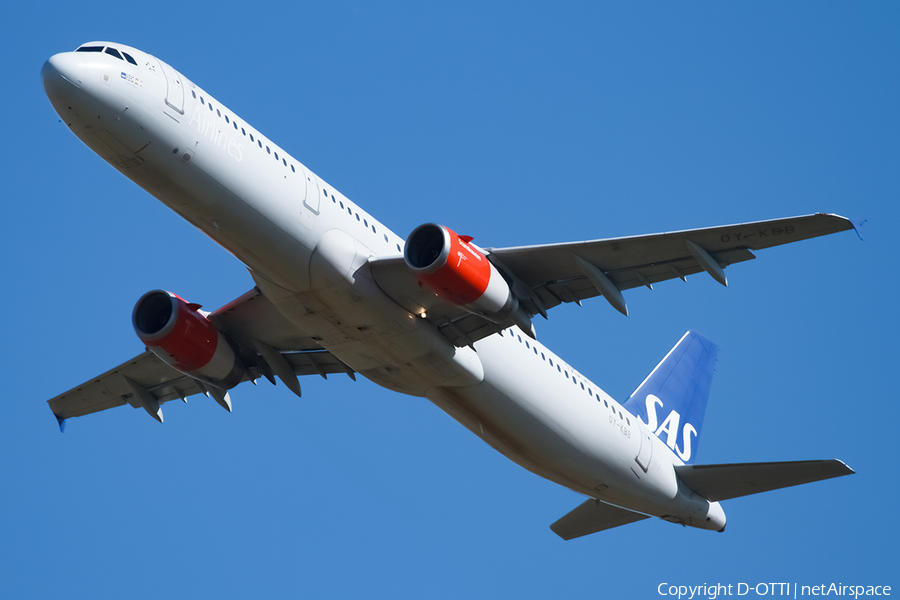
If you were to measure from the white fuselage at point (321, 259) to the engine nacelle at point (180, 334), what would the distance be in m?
3.31

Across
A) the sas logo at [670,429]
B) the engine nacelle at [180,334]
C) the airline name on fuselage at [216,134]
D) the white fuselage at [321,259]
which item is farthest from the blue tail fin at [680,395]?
the airline name on fuselage at [216,134]

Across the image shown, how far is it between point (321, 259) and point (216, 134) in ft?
10.3

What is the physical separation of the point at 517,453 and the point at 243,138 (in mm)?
10081

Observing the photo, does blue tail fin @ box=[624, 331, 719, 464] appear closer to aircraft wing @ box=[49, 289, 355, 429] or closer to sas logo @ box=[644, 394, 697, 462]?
sas logo @ box=[644, 394, 697, 462]

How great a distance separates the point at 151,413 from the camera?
2711cm

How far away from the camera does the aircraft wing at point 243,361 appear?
2408cm

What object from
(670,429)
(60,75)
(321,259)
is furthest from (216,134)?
(670,429)

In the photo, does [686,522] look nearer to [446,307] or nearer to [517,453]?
[517,453]

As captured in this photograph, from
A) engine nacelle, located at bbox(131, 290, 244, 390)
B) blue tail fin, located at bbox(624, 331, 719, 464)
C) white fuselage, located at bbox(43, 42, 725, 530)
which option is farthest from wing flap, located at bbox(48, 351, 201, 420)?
blue tail fin, located at bbox(624, 331, 719, 464)

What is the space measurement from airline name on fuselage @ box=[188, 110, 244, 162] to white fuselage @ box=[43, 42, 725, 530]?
0.02 m

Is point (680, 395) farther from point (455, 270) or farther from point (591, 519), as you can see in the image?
point (455, 270)

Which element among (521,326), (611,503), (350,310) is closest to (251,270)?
(350,310)

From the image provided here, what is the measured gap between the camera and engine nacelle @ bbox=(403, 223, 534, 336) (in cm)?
1931

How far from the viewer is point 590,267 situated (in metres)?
20.7
